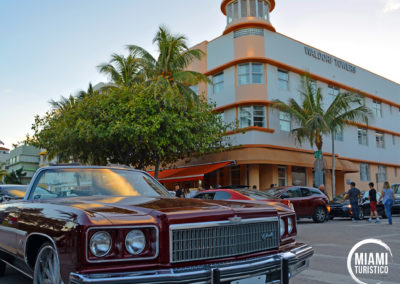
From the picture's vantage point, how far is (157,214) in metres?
2.99

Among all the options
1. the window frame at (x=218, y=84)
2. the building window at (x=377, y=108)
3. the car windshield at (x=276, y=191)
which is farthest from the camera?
the building window at (x=377, y=108)

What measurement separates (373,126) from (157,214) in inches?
1329

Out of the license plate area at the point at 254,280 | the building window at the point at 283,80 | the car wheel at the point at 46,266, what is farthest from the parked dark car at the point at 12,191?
the building window at the point at 283,80

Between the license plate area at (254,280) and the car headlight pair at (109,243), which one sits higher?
the car headlight pair at (109,243)

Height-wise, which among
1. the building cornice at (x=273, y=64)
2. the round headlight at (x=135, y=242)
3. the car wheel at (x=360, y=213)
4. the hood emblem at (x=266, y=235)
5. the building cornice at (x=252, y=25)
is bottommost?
the car wheel at (x=360, y=213)

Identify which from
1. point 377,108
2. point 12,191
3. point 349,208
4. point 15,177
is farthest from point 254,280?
point 15,177

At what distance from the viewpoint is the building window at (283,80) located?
2527cm

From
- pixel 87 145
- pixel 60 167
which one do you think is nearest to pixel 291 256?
pixel 60 167

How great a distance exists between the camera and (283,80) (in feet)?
83.8

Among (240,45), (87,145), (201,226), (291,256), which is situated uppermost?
(240,45)

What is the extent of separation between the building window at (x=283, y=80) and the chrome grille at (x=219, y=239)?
886 inches

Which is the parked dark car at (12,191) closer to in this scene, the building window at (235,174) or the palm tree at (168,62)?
the palm tree at (168,62)

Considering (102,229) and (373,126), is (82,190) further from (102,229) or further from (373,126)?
(373,126)

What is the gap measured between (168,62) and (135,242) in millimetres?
19341
